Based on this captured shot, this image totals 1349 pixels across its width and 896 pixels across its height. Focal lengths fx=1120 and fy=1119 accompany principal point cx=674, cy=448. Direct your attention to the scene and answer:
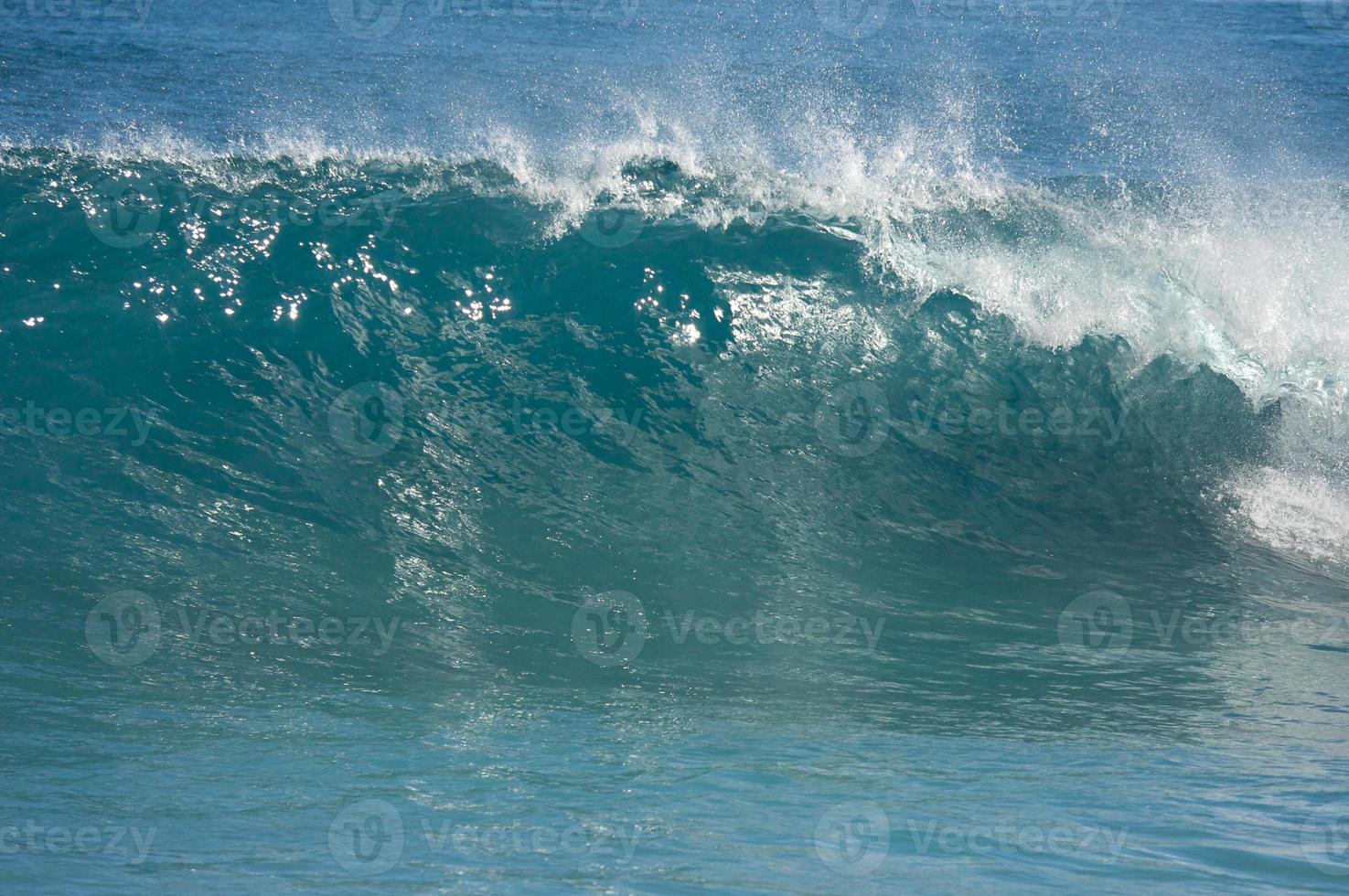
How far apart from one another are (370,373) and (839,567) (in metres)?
3.42

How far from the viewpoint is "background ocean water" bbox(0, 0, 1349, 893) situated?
3875 millimetres

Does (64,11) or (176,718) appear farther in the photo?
(64,11)

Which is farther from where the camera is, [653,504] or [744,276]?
[744,276]

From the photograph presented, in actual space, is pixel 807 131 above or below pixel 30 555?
above

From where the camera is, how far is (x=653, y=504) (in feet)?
23.5

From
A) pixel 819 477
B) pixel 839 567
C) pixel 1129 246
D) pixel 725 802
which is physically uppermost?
pixel 1129 246

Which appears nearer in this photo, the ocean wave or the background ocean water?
the background ocean water

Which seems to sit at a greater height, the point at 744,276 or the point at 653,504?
the point at 744,276

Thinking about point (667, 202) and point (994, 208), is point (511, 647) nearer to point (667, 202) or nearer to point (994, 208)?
point (667, 202)

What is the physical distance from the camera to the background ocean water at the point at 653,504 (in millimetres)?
3875

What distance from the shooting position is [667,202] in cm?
927

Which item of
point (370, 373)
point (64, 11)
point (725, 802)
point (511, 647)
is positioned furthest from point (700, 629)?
point (64, 11)

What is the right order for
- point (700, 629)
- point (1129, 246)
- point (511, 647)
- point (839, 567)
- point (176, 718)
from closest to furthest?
point (176, 718) < point (511, 647) < point (700, 629) < point (839, 567) < point (1129, 246)

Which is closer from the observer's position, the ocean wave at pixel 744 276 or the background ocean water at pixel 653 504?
the background ocean water at pixel 653 504
